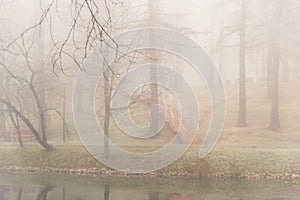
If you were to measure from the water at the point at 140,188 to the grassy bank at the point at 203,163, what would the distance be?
86 centimetres

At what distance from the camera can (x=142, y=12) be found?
22641 mm

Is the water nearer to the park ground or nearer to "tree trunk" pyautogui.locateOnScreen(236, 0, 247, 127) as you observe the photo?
the park ground

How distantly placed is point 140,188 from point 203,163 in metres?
3.88

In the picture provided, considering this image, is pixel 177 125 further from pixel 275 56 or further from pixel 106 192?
pixel 106 192

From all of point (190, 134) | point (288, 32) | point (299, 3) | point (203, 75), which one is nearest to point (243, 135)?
point (190, 134)

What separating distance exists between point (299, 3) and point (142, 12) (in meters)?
11.0

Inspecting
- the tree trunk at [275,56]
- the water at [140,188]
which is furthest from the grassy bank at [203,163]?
the tree trunk at [275,56]

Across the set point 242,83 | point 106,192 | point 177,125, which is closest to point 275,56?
point 242,83

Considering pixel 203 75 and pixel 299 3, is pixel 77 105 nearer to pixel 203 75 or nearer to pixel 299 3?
pixel 203 75

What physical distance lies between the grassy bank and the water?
86 centimetres

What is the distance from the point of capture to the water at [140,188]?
47.0 ft

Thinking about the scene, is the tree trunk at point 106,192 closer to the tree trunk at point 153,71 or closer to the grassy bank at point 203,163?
the grassy bank at point 203,163

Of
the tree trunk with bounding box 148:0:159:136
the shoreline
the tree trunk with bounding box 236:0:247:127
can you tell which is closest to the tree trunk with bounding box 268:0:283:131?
the tree trunk with bounding box 236:0:247:127

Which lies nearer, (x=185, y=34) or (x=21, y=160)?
(x=21, y=160)
